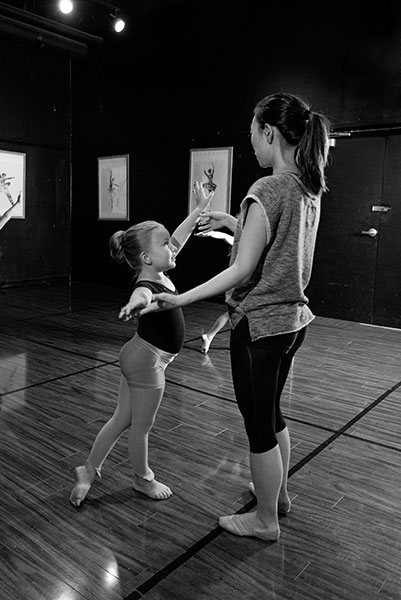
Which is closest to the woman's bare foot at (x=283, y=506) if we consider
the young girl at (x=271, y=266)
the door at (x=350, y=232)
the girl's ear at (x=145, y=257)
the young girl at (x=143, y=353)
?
the young girl at (x=271, y=266)

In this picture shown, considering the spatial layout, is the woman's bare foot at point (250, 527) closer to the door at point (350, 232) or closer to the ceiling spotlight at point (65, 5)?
the door at point (350, 232)

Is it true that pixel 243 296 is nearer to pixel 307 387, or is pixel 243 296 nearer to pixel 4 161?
pixel 307 387

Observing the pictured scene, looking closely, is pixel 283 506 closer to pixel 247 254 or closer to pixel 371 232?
pixel 247 254

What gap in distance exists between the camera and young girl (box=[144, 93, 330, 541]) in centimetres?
168

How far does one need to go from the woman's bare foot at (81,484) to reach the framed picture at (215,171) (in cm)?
536

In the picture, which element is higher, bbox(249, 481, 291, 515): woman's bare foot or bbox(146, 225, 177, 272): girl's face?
bbox(146, 225, 177, 272): girl's face

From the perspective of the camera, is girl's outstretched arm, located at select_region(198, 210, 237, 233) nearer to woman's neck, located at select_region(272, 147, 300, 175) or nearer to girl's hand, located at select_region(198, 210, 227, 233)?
girl's hand, located at select_region(198, 210, 227, 233)

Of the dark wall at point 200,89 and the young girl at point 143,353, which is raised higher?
the dark wall at point 200,89

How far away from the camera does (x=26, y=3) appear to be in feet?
24.7

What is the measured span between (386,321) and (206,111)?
146 inches

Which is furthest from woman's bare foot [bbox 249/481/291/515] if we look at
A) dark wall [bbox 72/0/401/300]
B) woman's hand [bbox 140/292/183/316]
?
dark wall [bbox 72/0/401/300]

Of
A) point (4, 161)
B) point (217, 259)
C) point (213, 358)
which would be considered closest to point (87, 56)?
point (4, 161)

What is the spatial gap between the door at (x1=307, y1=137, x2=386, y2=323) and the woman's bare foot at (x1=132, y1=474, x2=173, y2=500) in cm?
454

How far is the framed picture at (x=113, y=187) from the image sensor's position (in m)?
8.41
